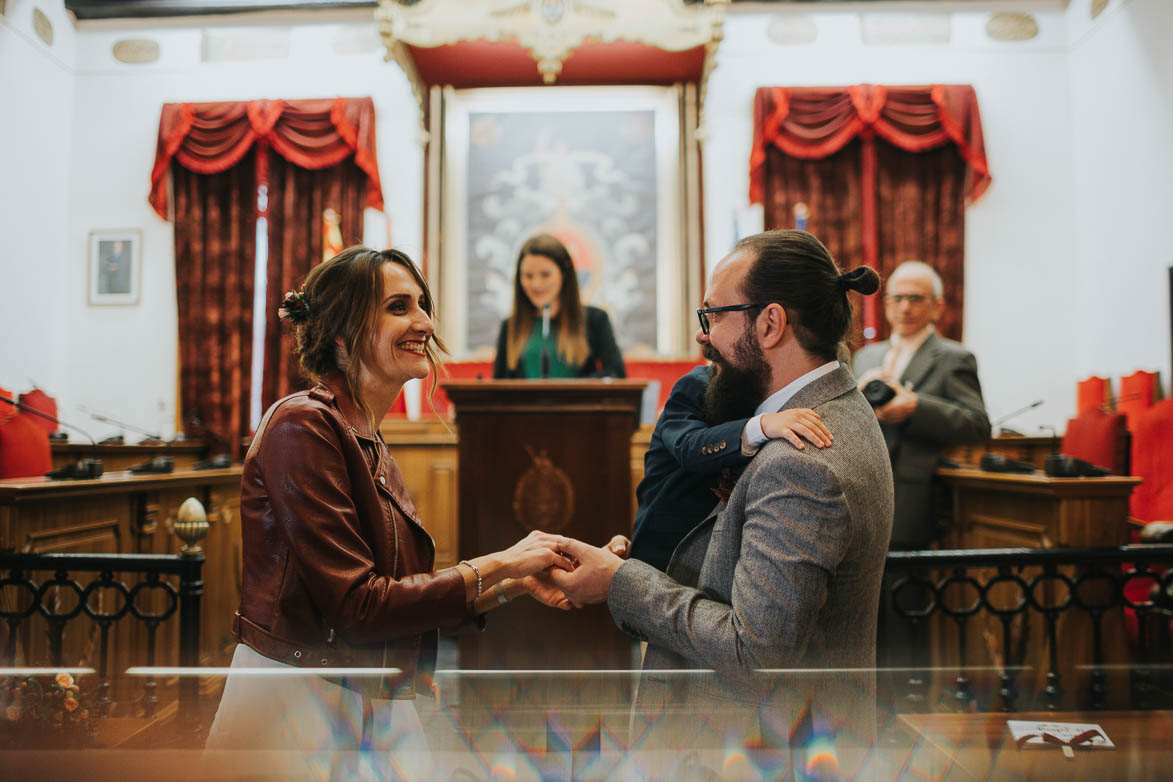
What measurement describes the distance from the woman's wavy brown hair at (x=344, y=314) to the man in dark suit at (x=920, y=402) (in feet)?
6.17

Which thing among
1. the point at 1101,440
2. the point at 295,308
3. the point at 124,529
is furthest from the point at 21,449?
the point at 1101,440

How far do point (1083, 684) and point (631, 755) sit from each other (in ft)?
6.01

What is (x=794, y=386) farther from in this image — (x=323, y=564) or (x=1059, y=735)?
(x=323, y=564)

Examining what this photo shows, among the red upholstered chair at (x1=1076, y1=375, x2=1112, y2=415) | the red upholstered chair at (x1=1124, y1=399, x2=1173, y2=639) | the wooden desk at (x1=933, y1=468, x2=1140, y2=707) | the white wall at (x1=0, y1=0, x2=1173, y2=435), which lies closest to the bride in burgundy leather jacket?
the wooden desk at (x1=933, y1=468, x2=1140, y2=707)

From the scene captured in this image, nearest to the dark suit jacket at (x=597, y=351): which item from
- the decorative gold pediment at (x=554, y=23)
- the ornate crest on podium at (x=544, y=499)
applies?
the ornate crest on podium at (x=544, y=499)

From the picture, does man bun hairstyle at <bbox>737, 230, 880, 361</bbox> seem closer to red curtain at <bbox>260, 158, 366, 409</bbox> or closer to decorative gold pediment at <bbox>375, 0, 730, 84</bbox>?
decorative gold pediment at <bbox>375, 0, 730, 84</bbox>

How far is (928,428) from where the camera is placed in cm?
281

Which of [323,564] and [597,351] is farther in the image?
[597,351]

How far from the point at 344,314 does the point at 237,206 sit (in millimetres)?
5764

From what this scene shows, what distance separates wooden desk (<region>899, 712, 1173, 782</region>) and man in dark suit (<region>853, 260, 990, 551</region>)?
1.75 meters

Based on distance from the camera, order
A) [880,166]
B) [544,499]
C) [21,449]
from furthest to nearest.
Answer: [880,166], [21,449], [544,499]

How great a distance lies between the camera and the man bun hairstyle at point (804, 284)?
135 cm

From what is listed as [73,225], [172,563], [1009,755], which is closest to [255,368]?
[73,225]

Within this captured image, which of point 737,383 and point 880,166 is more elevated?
point 880,166
